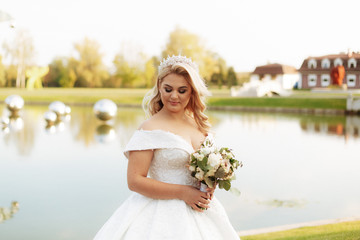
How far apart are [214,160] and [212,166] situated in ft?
0.12

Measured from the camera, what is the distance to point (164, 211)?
8.75 ft

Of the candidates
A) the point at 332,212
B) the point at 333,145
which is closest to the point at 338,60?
the point at 333,145

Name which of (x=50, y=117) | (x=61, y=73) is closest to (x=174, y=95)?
(x=50, y=117)

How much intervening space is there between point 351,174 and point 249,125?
1029cm

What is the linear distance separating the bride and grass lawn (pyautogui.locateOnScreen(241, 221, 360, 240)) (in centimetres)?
271

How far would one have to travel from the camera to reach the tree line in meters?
61.9

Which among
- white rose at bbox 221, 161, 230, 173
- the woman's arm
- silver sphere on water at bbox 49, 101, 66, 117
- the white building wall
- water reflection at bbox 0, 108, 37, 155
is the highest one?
the white building wall

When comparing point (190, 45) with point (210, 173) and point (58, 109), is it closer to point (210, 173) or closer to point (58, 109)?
point (58, 109)

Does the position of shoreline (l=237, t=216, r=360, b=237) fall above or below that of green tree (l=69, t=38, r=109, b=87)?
below

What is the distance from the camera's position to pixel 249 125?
2019cm

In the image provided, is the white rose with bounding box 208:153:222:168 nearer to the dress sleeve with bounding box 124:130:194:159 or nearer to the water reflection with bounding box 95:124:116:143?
the dress sleeve with bounding box 124:130:194:159

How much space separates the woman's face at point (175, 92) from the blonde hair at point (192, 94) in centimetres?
3

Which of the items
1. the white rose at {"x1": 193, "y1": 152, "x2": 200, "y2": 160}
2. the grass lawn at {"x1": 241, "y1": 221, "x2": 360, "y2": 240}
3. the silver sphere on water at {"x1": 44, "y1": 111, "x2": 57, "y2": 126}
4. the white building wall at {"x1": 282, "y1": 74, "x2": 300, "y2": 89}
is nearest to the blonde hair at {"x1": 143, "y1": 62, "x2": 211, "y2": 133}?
the white rose at {"x1": 193, "y1": 152, "x2": 200, "y2": 160}

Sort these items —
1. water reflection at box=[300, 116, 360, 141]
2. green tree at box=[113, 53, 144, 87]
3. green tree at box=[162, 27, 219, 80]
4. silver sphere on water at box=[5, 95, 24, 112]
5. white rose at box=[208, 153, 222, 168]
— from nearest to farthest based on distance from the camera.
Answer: white rose at box=[208, 153, 222, 168], water reflection at box=[300, 116, 360, 141], silver sphere on water at box=[5, 95, 24, 112], green tree at box=[162, 27, 219, 80], green tree at box=[113, 53, 144, 87]
